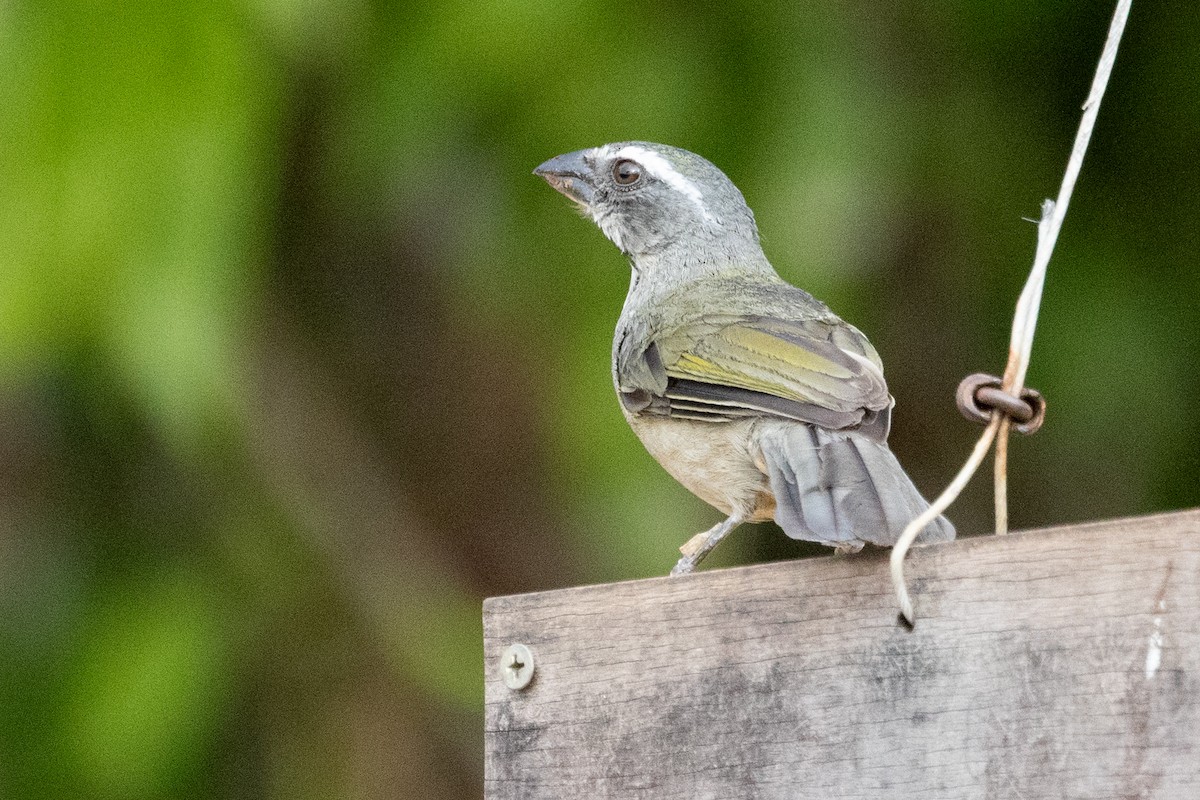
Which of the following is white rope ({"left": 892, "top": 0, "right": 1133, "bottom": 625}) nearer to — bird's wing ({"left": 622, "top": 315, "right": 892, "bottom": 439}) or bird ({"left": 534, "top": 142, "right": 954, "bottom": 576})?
bird ({"left": 534, "top": 142, "right": 954, "bottom": 576})

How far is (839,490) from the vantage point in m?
2.88

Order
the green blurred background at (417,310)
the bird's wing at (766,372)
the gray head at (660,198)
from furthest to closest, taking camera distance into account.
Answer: the gray head at (660,198) → the green blurred background at (417,310) → the bird's wing at (766,372)

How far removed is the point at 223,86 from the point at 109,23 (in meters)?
0.34

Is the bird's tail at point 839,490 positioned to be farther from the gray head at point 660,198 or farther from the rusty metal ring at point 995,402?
the gray head at point 660,198

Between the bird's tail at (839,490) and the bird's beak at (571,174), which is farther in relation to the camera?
the bird's beak at (571,174)

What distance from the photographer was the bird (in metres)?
2.95

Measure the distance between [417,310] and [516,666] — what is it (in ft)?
11.6

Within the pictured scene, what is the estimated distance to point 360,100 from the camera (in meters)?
5.06

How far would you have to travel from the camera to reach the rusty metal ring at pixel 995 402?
2.70 m

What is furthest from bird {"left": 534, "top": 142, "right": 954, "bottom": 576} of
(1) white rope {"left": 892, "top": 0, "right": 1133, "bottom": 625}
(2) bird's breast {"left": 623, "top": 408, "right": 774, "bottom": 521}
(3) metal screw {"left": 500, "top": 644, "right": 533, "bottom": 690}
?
(3) metal screw {"left": 500, "top": 644, "right": 533, "bottom": 690}

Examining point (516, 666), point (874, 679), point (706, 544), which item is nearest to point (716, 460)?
point (706, 544)

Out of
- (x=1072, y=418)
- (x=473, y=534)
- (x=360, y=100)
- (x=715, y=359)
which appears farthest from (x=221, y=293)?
(x=1072, y=418)

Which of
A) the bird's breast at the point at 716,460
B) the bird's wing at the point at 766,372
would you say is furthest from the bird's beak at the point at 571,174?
the bird's breast at the point at 716,460

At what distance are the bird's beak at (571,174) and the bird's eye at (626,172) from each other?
0.08 metres
